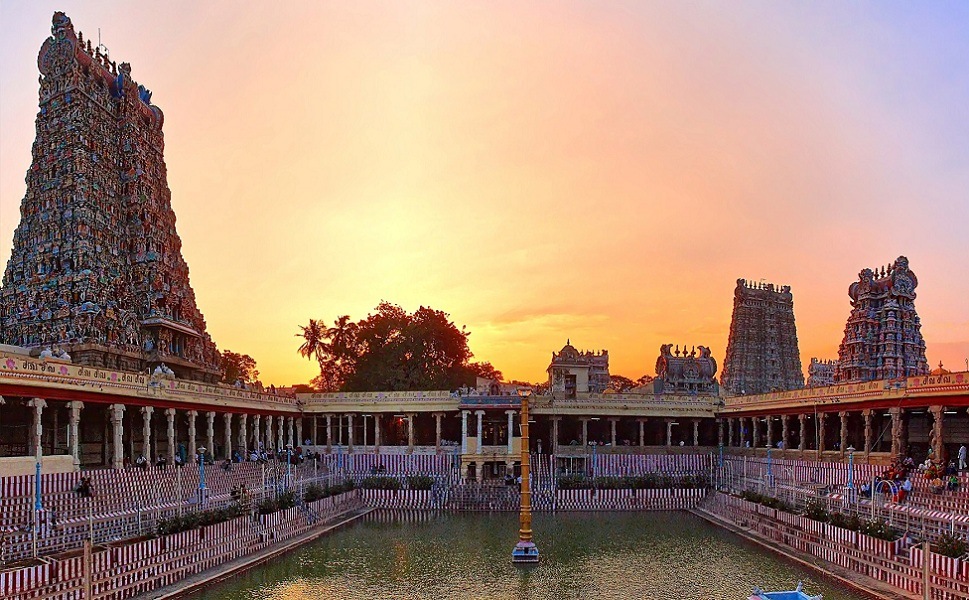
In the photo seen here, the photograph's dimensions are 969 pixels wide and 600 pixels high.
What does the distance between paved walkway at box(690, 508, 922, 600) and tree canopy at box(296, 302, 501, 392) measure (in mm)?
43991

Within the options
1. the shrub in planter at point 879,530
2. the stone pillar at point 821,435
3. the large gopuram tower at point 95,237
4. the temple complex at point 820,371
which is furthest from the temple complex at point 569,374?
the temple complex at point 820,371

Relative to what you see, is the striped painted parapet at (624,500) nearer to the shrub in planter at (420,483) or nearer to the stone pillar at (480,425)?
the stone pillar at (480,425)

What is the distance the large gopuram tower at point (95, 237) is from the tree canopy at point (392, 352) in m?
21.7

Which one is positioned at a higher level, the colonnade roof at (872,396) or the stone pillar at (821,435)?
the colonnade roof at (872,396)

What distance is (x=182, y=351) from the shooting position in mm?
53219

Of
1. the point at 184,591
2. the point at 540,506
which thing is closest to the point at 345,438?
the point at 540,506

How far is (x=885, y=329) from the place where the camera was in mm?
68625

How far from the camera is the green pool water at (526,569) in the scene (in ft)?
81.3

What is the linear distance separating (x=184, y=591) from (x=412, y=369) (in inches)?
2034

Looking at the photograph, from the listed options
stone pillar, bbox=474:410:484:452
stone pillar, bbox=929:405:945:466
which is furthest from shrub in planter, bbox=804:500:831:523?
stone pillar, bbox=474:410:484:452

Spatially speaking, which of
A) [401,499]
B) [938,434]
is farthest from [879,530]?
[401,499]

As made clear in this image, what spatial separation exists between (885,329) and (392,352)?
135ft

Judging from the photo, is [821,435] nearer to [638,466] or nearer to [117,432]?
[638,466]

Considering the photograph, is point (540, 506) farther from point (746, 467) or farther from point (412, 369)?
point (412, 369)
